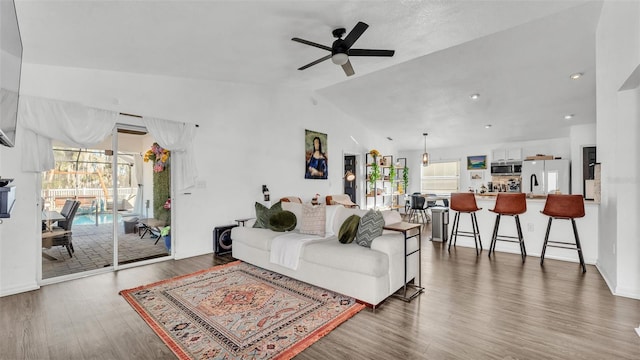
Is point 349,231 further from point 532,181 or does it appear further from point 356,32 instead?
point 532,181

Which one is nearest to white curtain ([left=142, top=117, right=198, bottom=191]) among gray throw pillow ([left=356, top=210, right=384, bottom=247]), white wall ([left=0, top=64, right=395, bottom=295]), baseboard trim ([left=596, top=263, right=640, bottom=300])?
white wall ([left=0, top=64, right=395, bottom=295])

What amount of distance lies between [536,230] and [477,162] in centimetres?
515

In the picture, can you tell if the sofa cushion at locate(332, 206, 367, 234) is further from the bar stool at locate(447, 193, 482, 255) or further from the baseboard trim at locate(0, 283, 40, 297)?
the baseboard trim at locate(0, 283, 40, 297)

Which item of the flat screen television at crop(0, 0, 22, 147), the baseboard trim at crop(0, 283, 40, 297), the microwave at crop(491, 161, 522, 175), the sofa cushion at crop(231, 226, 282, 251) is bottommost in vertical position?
the baseboard trim at crop(0, 283, 40, 297)

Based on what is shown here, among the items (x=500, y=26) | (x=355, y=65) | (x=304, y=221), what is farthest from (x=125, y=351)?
(x=500, y=26)

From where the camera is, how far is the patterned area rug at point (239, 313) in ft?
7.14

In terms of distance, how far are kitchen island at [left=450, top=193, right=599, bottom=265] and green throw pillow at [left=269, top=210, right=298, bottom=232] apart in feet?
10.7

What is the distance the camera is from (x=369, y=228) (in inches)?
124

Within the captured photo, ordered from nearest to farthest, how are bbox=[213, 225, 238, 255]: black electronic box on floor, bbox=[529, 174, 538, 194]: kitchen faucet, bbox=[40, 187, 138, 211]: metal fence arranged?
bbox=[40, 187, 138, 211]: metal fence → bbox=[213, 225, 238, 255]: black electronic box on floor → bbox=[529, 174, 538, 194]: kitchen faucet

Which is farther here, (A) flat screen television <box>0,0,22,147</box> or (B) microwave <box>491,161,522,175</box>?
(B) microwave <box>491,161,522,175</box>

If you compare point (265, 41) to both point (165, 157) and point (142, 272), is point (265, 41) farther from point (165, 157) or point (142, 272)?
point (142, 272)

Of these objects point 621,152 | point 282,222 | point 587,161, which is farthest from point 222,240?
point 587,161

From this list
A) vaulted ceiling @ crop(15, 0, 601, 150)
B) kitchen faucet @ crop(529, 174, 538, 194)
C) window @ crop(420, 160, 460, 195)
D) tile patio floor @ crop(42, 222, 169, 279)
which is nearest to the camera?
vaulted ceiling @ crop(15, 0, 601, 150)

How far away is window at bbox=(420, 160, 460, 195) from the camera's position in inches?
391
